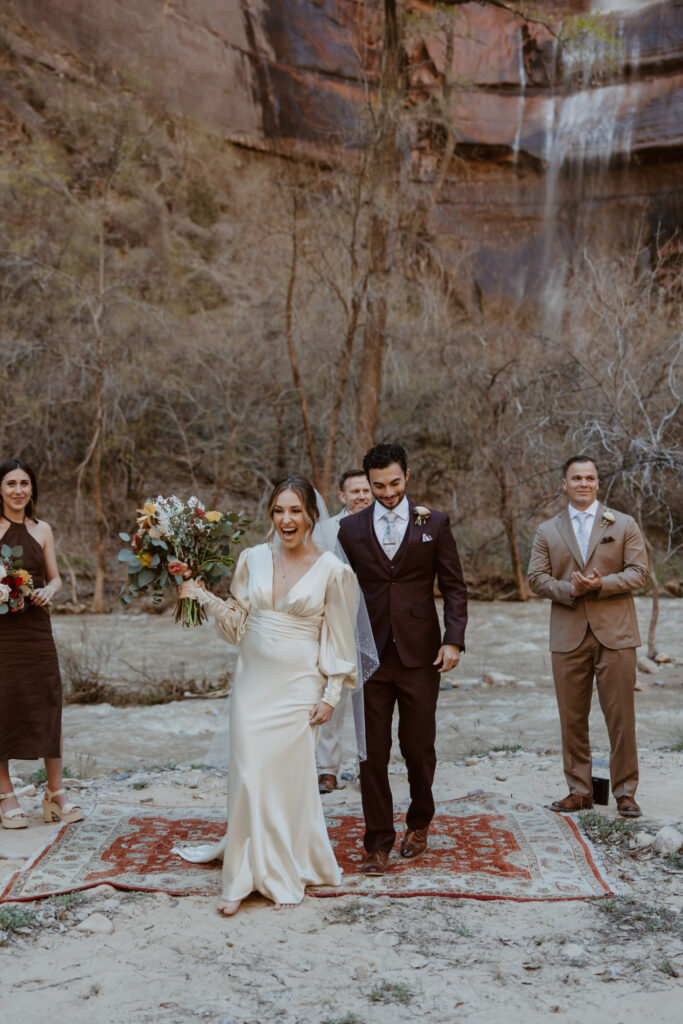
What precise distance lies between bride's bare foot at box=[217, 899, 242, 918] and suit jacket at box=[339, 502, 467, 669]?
4.73 feet

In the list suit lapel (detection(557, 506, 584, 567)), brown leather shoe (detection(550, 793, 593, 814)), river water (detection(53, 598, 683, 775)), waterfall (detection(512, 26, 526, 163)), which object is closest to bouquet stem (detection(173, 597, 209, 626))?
suit lapel (detection(557, 506, 584, 567))

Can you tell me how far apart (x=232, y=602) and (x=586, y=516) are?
7.97 ft

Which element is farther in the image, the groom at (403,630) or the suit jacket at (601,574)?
the suit jacket at (601,574)

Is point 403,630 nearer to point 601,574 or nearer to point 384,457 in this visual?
point 384,457

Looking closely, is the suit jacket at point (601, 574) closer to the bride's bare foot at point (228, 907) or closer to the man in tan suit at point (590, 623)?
the man in tan suit at point (590, 623)

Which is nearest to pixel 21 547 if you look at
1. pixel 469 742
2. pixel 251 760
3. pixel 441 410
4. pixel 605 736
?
pixel 251 760

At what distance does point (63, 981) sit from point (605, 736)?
668 cm

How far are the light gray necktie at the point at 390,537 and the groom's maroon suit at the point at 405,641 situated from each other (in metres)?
0.04

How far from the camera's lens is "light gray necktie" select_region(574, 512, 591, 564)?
5969 mm

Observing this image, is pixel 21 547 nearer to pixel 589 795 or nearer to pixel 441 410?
pixel 589 795

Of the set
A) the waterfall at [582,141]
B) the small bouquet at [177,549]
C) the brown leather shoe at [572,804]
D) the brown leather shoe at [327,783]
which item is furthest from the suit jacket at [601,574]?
the waterfall at [582,141]

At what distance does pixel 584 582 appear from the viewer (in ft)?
18.4

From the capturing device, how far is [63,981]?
369cm

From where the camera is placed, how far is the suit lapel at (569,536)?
5.96m
